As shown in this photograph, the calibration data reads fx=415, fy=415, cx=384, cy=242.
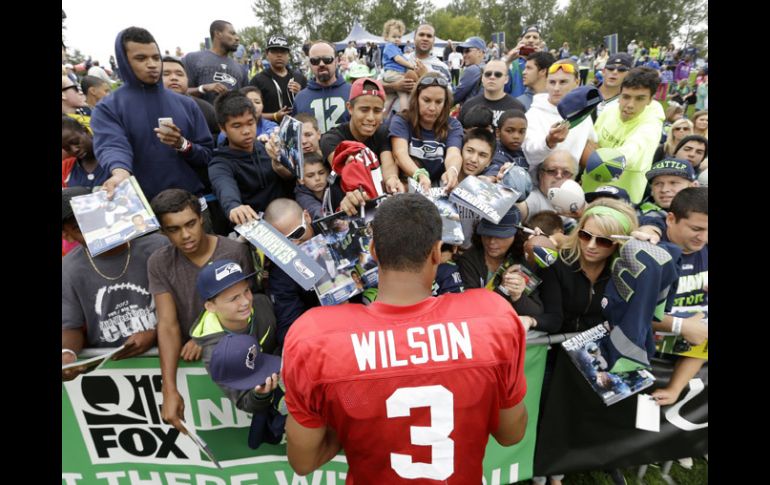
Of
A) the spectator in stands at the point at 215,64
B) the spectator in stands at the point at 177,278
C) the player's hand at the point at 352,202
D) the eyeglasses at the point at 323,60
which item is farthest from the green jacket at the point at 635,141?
the spectator in stands at the point at 215,64

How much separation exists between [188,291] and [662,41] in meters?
67.5

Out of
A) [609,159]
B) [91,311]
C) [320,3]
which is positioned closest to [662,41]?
[320,3]

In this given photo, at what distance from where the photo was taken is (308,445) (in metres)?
1.63

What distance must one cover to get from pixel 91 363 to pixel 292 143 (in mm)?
1717

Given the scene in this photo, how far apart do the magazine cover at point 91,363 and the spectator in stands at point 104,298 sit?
11cm

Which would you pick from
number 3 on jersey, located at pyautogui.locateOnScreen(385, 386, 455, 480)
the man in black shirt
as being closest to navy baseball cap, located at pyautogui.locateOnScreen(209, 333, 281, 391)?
number 3 on jersey, located at pyautogui.locateOnScreen(385, 386, 455, 480)

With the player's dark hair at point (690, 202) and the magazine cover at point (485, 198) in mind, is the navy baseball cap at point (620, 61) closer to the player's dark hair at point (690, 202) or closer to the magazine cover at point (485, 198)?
the player's dark hair at point (690, 202)

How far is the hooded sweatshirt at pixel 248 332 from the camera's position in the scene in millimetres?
2117

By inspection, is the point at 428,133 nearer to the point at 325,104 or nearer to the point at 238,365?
the point at 325,104

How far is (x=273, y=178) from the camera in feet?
11.0

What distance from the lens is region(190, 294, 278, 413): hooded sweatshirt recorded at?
212 cm

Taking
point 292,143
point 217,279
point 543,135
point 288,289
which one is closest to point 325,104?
point 292,143

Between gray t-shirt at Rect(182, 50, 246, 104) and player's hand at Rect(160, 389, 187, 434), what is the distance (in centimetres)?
430

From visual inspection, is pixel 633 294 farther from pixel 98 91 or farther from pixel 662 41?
pixel 662 41
